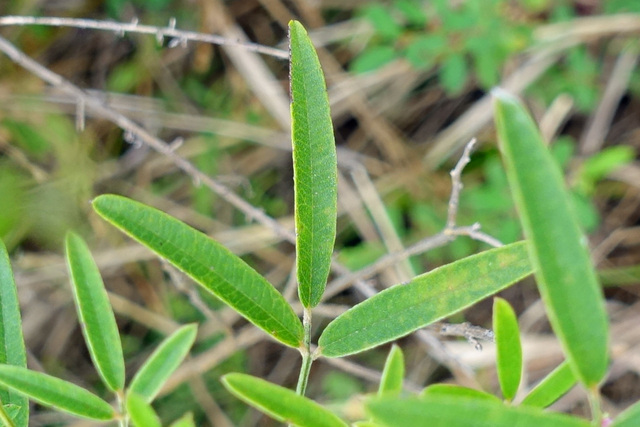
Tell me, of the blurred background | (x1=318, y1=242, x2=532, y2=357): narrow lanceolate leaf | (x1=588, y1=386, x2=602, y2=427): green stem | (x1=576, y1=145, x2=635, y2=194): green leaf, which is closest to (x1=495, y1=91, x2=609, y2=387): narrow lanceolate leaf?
(x1=588, y1=386, x2=602, y2=427): green stem

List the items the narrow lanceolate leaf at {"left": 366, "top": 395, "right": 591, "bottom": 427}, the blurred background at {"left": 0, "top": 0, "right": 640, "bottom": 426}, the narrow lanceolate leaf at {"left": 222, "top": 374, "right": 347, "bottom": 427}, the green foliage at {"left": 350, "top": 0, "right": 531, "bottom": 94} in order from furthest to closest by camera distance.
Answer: the blurred background at {"left": 0, "top": 0, "right": 640, "bottom": 426}, the green foliage at {"left": 350, "top": 0, "right": 531, "bottom": 94}, the narrow lanceolate leaf at {"left": 222, "top": 374, "right": 347, "bottom": 427}, the narrow lanceolate leaf at {"left": 366, "top": 395, "right": 591, "bottom": 427}

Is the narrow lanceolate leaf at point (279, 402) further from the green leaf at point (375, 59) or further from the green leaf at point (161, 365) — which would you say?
the green leaf at point (375, 59)

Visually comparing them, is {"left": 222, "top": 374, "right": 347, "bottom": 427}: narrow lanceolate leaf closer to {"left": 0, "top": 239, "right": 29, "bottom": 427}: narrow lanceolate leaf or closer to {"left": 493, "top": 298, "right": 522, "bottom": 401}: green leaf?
{"left": 493, "top": 298, "right": 522, "bottom": 401}: green leaf

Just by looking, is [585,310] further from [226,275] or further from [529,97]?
[529,97]

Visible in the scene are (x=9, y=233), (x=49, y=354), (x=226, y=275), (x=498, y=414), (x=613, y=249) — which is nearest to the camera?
(x=498, y=414)

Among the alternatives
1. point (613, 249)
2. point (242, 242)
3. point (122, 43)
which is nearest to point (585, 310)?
point (242, 242)

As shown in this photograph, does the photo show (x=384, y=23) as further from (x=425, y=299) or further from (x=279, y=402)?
(x=279, y=402)
